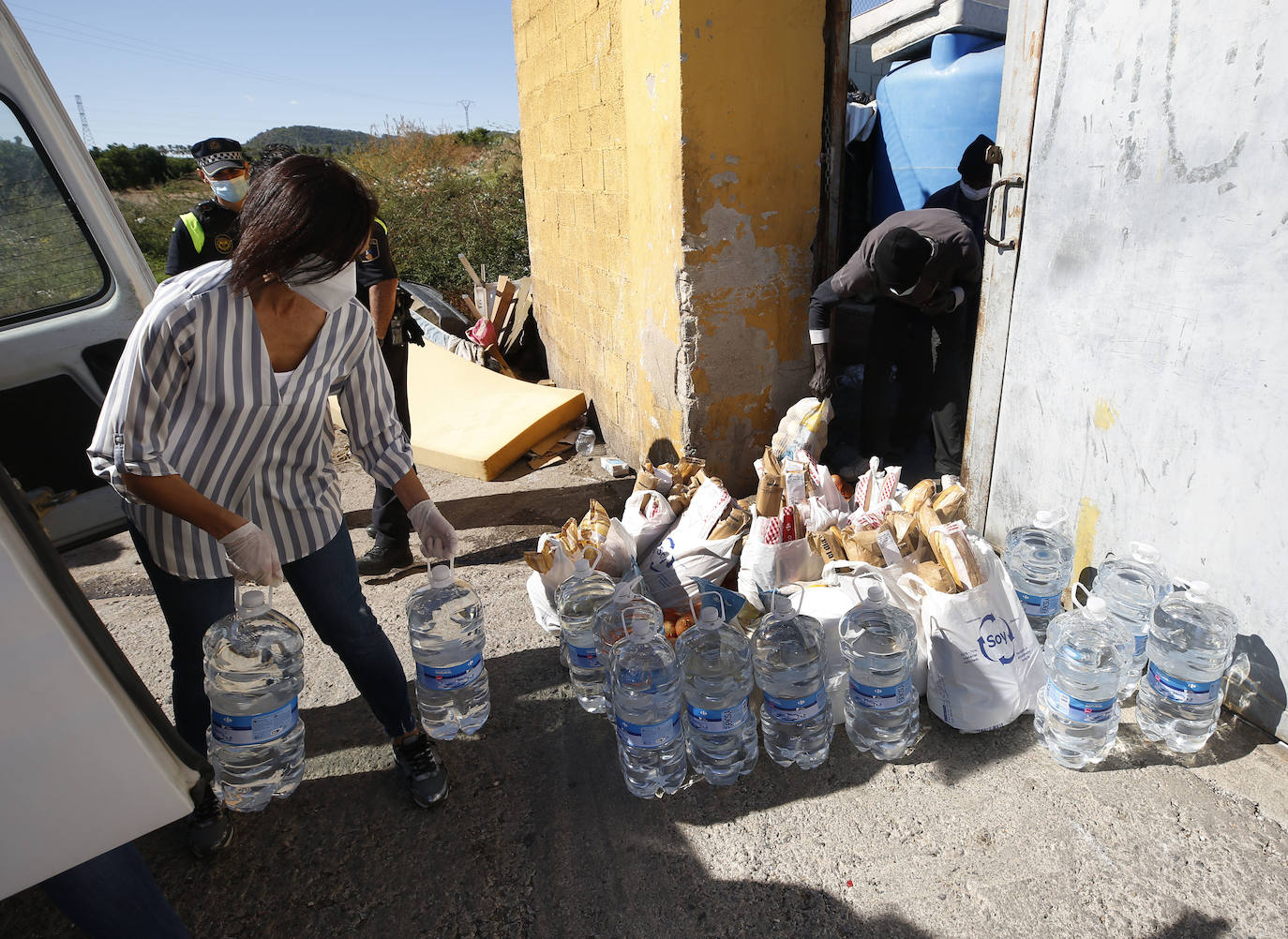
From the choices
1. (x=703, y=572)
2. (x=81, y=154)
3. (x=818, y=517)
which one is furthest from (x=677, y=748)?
(x=81, y=154)

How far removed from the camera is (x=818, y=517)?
9.96 ft

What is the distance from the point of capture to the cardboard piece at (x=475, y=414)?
5082mm

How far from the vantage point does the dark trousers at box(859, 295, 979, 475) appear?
13.5 ft

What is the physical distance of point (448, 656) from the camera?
2.51 m

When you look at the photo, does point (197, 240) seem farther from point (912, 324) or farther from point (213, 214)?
point (912, 324)

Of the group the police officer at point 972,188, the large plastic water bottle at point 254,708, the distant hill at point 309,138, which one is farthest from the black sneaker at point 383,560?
the distant hill at point 309,138

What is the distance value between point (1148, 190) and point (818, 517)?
153 cm

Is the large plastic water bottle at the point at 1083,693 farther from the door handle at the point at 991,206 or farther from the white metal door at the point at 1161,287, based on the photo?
the door handle at the point at 991,206

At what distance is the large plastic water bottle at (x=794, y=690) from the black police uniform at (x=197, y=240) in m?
2.89

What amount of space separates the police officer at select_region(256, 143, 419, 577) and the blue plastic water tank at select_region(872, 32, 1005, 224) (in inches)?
162

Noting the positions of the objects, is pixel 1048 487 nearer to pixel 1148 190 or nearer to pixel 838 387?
pixel 1148 190

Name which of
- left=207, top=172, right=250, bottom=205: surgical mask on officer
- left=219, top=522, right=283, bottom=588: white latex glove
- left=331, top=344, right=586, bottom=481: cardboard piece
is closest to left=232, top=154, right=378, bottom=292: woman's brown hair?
left=219, top=522, right=283, bottom=588: white latex glove

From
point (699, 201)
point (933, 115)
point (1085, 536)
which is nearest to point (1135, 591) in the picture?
point (1085, 536)

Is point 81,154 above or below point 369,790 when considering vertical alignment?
above
